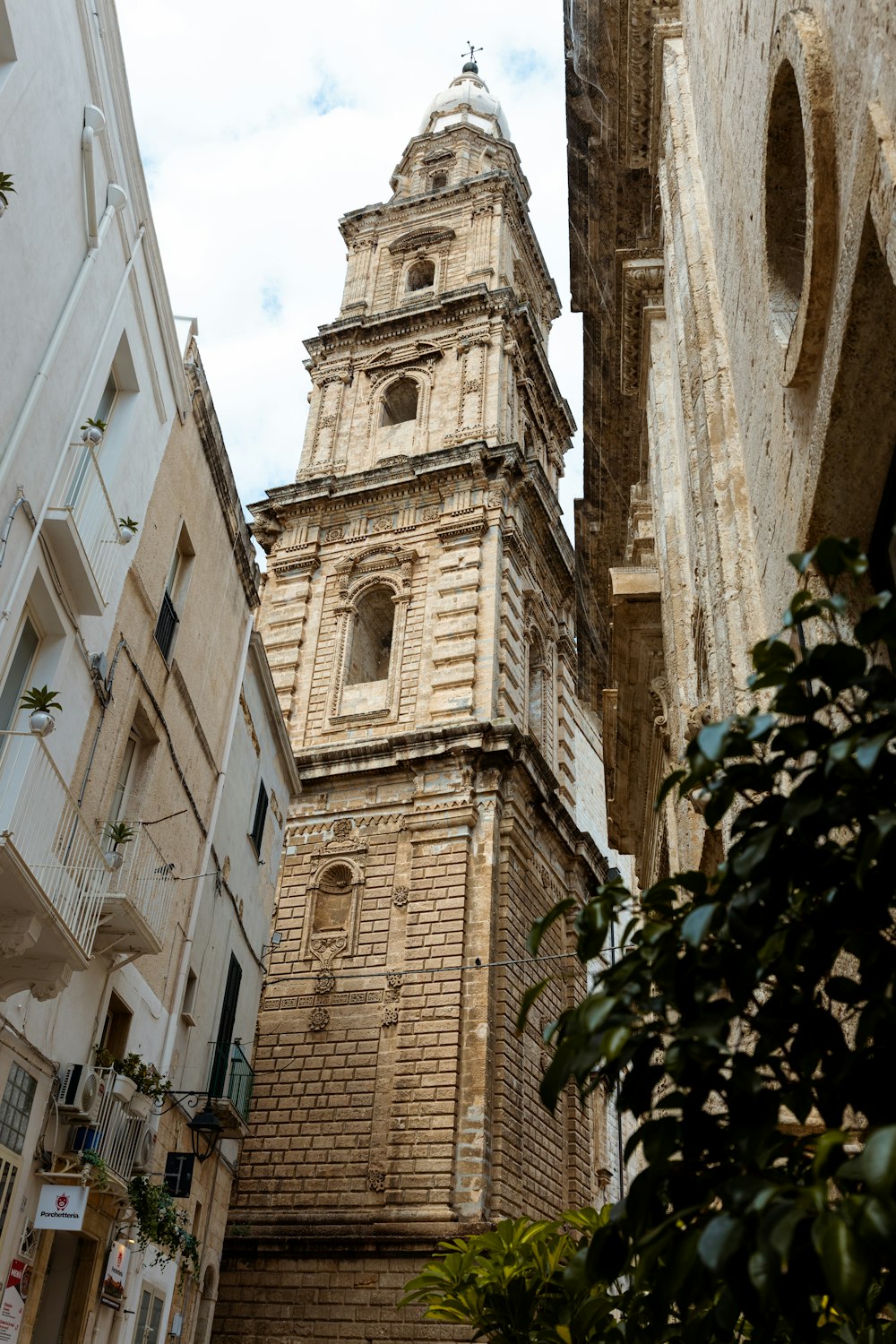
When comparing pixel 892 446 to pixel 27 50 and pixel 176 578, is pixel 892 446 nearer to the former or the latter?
pixel 27 50

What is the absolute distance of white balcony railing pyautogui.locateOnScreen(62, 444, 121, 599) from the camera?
8891 mm

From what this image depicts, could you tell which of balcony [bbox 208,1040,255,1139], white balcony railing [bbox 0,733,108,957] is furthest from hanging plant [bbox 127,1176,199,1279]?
white balcony railing [bbox 0,733,108,957]

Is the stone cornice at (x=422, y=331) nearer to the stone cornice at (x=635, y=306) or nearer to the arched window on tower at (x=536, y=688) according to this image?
the arched window on tower at (x=536, y=688)

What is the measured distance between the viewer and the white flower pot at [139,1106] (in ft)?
30.2

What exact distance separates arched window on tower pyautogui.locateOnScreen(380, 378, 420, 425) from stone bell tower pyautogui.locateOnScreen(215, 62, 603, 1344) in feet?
0.26

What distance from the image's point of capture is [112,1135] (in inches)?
347

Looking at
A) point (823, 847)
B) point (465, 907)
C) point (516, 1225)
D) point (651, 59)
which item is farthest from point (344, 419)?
point (823, 847)

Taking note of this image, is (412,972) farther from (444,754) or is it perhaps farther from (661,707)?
(661,707)

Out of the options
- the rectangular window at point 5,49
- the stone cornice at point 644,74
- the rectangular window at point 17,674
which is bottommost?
the rectangular window at point 17,674

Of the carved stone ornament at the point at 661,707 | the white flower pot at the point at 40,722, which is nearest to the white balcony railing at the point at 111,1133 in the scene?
the white flower pot at the point at 40,722

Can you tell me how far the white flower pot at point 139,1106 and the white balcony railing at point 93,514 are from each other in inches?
155

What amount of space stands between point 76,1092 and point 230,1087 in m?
4.73

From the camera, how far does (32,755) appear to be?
7.57 m

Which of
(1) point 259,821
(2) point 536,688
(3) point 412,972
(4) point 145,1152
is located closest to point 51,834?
(4) point 145,1152
